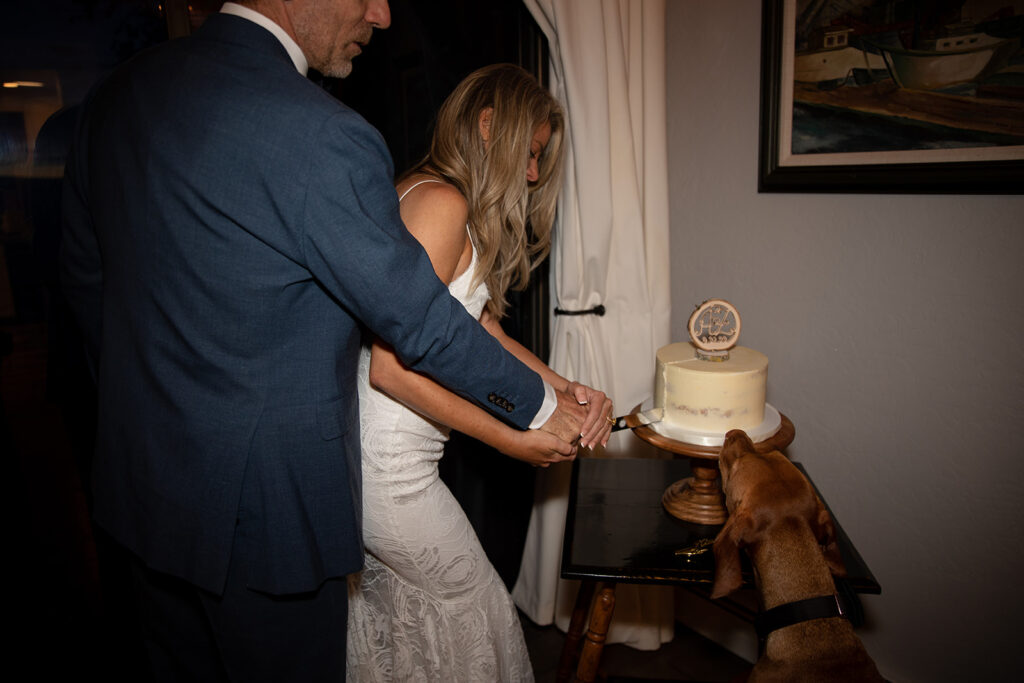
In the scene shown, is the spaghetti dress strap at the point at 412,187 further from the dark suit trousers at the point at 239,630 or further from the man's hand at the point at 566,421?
the dark suit trousers at the point at 239,630

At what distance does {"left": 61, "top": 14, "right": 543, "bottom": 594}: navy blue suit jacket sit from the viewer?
1.02 meters

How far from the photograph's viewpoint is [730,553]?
1.28 metres

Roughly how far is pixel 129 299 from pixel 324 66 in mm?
538

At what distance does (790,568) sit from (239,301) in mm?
1080

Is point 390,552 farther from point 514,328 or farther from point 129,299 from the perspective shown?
point 514,328

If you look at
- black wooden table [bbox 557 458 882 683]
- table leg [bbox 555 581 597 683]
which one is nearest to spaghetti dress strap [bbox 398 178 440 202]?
black wooden table [bbox 557 458 882 683]

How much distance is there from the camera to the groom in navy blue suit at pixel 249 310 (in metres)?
1.02

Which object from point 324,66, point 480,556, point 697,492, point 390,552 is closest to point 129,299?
point 324,66

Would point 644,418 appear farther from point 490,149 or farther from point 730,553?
point 490,149

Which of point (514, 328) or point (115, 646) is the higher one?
point (514, 328)

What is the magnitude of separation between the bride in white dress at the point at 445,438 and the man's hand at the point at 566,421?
0.02 metres

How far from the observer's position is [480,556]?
4.96 feet

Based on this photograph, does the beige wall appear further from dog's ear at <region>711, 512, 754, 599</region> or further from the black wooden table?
dog's ear at <region>711, 512, 754, 599</region>

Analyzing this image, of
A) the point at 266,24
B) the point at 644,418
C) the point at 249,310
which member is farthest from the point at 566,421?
the point at 266,24
